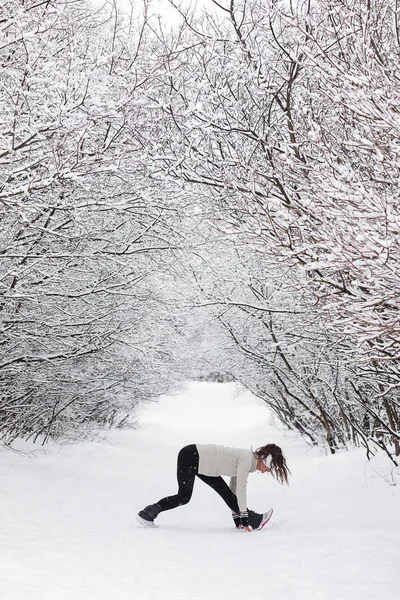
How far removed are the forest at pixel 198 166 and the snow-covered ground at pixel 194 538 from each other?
49.9 inches

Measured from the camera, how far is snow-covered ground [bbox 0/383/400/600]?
3744 mm

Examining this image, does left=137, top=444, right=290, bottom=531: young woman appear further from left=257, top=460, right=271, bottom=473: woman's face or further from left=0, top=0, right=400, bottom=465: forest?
left=0, top=0, right=400, bottom=465: forest

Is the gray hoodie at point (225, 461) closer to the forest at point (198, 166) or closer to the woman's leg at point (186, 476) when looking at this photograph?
the woman's leg at point (186, 476)

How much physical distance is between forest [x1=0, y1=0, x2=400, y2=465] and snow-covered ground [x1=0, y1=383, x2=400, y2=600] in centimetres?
127

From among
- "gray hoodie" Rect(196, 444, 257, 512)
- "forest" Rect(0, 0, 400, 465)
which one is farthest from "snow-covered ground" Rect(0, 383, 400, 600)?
"forest" Rect(0, 0, 400, 465)

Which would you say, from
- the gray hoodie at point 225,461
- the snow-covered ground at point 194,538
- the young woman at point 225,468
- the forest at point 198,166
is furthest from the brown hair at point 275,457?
the forest at point 198,166

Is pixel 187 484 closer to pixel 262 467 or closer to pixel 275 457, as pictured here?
pixel 262 467

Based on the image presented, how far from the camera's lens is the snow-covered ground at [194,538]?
3744mm

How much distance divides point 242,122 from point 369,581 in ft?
14.2

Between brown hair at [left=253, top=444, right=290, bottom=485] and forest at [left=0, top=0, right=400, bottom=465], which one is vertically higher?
forest at [left=0, top=0, right=400, bottom=465]

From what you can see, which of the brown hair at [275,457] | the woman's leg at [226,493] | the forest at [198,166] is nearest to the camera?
the forest at [198,166]

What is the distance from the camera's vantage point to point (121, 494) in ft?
26.5

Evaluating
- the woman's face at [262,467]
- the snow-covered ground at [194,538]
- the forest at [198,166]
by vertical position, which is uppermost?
the forest at [198,166]

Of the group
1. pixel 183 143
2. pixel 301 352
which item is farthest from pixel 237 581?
pixel 301 352
